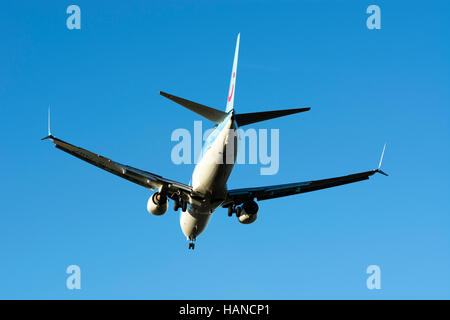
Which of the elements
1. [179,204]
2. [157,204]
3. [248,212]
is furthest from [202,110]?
[248,212]

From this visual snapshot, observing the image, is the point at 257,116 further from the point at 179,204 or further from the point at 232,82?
the point at 179,204

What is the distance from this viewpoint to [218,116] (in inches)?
1174

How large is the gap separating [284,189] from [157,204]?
7.98 metres

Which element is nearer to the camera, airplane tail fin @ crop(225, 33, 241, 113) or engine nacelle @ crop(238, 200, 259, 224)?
airplane tail fin @ crop(225, 33, 241, 113)

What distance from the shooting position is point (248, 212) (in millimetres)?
33750

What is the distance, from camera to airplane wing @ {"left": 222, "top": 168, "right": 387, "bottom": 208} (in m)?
A: 34.7

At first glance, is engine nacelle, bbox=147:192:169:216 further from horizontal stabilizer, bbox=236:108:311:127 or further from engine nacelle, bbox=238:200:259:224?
horizontal stabilizer, bbox=236:108:311:127

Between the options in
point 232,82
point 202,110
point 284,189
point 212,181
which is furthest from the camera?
point 284,189

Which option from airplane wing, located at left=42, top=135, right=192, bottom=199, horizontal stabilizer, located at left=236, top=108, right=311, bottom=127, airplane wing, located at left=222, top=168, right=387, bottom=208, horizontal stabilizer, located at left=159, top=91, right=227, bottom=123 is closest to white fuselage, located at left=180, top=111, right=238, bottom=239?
horizontal stabilizer, located at left=159, top=91, right=227, bottom=123

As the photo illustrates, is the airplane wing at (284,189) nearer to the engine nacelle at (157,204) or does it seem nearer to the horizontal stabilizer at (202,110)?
the engine nacelle at (157,204)

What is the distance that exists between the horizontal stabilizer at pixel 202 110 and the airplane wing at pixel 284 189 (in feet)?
20.8

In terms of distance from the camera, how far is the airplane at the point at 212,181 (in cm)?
2872

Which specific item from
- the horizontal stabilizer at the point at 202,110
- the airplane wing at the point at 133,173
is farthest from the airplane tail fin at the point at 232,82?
the airplane wing at the point at 133,173
